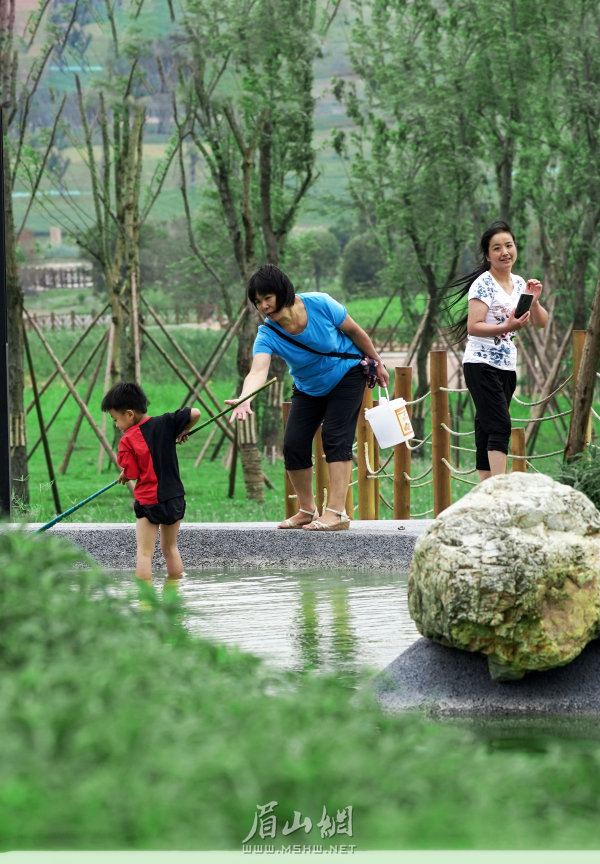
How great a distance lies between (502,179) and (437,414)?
8.59 metres

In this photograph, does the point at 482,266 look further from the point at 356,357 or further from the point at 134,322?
the point at 134,322

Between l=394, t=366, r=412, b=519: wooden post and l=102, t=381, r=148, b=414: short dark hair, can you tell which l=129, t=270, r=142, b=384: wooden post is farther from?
l=102, t=381, r=148, b=414: short dark hair

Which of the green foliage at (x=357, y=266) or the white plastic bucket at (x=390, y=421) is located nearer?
the white plastic bucket at (x=390, y=421)

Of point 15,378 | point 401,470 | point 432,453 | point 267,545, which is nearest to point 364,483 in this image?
point 401,470

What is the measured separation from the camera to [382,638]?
432 centimetres

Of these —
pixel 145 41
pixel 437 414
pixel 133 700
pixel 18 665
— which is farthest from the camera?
pixel 145 41

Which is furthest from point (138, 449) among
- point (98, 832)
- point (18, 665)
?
point (98, 832)

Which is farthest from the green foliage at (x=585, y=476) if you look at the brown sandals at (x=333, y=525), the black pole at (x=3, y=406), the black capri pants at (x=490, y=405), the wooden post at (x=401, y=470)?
the black pole at (x=3, y=406)

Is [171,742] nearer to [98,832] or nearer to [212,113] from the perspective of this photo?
[98,832]

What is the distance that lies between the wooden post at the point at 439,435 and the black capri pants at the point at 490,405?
0.68 meters

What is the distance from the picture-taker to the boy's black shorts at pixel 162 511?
535 centimetres

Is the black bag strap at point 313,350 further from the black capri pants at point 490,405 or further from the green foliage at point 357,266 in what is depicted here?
the green foliage at point 357,266

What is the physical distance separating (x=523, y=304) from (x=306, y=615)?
1682mm

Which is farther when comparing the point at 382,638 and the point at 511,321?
the point at 511,321
